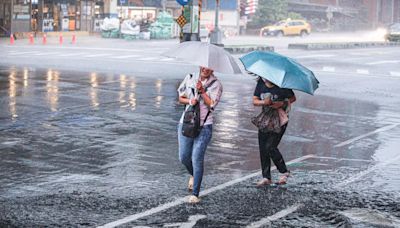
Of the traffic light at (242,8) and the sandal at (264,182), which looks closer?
the sandal at (264,182)

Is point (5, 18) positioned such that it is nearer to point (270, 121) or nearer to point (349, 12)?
point (270, 121)

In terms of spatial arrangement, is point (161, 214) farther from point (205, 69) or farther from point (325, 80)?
point (325, 80)

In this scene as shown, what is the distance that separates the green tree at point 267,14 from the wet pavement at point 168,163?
194 ft

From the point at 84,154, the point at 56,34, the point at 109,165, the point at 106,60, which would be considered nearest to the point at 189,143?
the point at 109,165

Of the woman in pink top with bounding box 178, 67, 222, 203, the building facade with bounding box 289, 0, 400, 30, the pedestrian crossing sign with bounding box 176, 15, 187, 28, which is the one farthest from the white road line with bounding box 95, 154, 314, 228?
the building facade with bounding box 289, 0, 400, 30

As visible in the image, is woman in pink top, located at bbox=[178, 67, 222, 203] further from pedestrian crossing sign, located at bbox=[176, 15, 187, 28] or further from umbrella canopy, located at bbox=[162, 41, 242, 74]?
pedestrian crossing sign, located at bbox=[176, 15, 187, 28]

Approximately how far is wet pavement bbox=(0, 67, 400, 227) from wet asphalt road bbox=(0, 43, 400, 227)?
0.7 inches

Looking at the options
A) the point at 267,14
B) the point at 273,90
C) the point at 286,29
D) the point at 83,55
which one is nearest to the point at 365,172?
the point at 273,90

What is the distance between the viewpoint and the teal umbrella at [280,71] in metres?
8.67

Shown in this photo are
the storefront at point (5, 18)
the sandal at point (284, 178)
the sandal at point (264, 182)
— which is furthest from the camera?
the storefront at point (5, 18)

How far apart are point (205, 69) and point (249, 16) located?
71.3 meters

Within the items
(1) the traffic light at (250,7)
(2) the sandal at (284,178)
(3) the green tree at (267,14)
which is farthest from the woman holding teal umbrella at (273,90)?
(3) the green tree at (267,14)

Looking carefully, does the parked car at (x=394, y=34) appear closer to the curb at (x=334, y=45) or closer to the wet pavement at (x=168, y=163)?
the curb at (x=334, y=45)

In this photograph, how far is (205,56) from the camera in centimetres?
825
